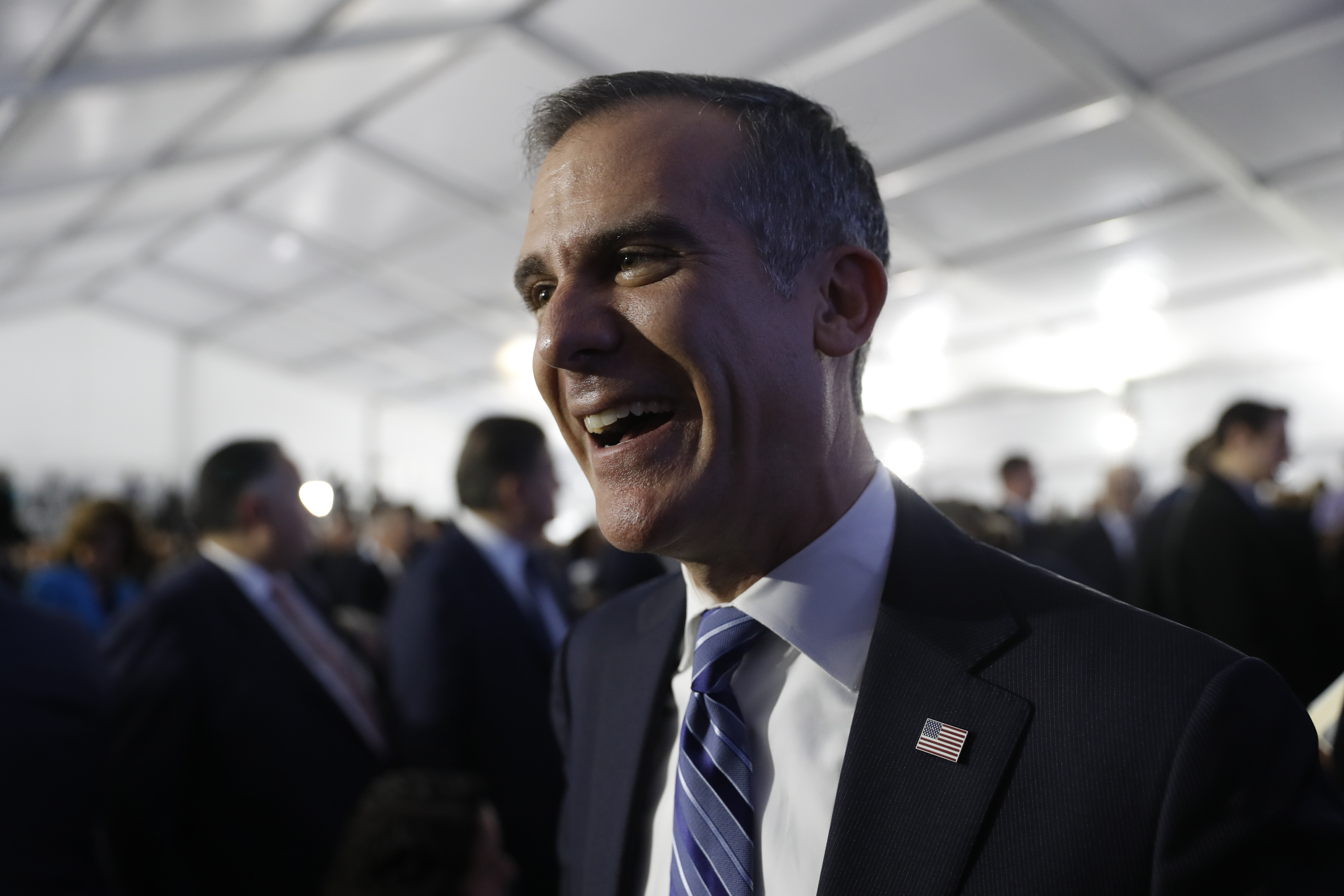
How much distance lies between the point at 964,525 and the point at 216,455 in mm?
2476

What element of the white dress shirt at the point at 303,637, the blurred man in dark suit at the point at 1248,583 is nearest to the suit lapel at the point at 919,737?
the white dress shirt at the point at 303,637

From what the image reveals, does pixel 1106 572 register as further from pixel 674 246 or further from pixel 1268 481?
pixel 674 246

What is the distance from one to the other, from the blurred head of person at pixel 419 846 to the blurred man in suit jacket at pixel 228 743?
0.41 metres

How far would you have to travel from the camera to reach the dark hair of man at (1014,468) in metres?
6.29

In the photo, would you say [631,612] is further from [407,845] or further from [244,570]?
[244,570]

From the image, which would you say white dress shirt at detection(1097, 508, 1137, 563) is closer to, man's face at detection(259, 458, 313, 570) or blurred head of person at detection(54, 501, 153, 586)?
man's face at detection(259, 458, 313, 570)

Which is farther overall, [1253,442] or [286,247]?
[286,247]

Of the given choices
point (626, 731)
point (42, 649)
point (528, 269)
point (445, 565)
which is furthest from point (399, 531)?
point (528, 269)

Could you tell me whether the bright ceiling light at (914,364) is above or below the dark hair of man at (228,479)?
above

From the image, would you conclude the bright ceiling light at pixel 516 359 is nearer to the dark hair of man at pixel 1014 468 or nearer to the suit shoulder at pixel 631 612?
the dark hair of man at pixel 1014 468

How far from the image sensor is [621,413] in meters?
1.00

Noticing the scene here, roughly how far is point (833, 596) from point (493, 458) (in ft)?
7.70

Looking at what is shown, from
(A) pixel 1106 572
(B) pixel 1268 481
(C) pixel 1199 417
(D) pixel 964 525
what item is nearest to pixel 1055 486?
(C) pixel 1199 417

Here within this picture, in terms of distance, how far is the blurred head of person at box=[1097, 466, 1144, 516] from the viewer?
19.1 ft
